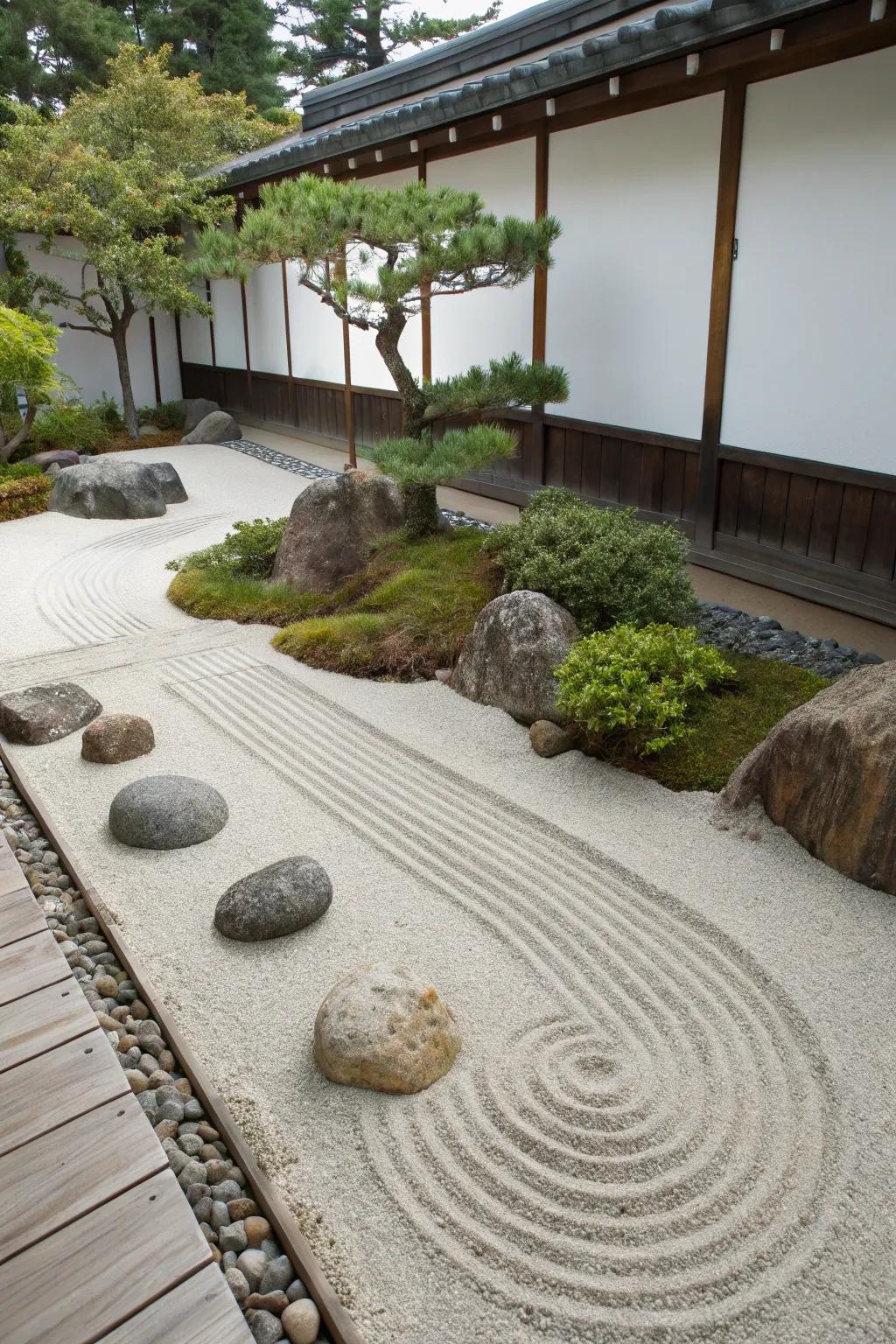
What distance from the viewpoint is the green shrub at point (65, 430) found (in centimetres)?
1370

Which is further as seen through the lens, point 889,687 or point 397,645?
point 397,645

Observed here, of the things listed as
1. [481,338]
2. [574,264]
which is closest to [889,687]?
[574,264]

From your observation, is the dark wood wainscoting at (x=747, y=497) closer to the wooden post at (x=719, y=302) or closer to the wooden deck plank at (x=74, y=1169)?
the wooden post at (x=719, y=302)

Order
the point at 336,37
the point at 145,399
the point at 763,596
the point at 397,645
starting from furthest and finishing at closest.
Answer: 1. the point at 336,37
2. the point at 145,399
3. the point at 763,596
4. the point at 397,645

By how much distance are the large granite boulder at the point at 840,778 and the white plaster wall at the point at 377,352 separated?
784cm

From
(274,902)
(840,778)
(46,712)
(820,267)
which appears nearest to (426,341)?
(820,267)

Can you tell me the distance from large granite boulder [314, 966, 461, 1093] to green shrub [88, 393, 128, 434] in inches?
551

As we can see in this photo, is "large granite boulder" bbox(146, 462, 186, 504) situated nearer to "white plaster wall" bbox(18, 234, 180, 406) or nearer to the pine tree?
"white plaster wall" bbox(18, 234, 180, 406)

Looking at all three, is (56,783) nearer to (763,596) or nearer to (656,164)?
(763,596)

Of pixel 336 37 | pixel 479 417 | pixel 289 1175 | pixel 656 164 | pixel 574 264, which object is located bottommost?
pixel 289 1175

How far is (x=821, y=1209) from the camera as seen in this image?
2.47 meters

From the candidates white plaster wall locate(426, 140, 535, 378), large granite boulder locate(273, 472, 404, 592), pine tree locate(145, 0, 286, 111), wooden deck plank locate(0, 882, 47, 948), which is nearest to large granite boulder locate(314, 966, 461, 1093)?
wooden deck plank locate(0, 882, 47, 948)

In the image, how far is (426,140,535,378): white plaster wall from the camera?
895cm

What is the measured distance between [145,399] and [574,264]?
11.2 meters
